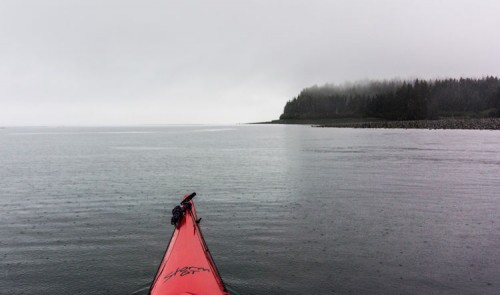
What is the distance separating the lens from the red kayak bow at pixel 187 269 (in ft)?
29.2

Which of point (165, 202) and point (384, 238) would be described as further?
point (165, 202)

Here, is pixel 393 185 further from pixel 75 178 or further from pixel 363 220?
pixel 75 178

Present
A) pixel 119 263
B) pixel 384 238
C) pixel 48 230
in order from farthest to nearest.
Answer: pixel 48 230 < pixel 384 238 < pixel 119 263

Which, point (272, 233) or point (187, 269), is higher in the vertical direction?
point (187, 269)

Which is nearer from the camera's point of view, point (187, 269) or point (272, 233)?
point (187, 269)

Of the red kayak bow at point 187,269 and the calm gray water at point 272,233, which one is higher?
the red kayak bow at point 187,269

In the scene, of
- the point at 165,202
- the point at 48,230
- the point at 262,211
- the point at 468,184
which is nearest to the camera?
the point at 48,230

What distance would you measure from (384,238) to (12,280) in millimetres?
14356

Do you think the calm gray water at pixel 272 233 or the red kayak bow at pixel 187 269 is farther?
the calm gray water at pixel 272 233

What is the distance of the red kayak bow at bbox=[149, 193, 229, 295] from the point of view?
890cm

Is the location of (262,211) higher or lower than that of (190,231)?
lower

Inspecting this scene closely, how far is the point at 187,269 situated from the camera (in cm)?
963

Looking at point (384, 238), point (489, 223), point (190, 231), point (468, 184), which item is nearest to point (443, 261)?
point (384, 238)

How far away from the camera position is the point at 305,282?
12000 millimetres
